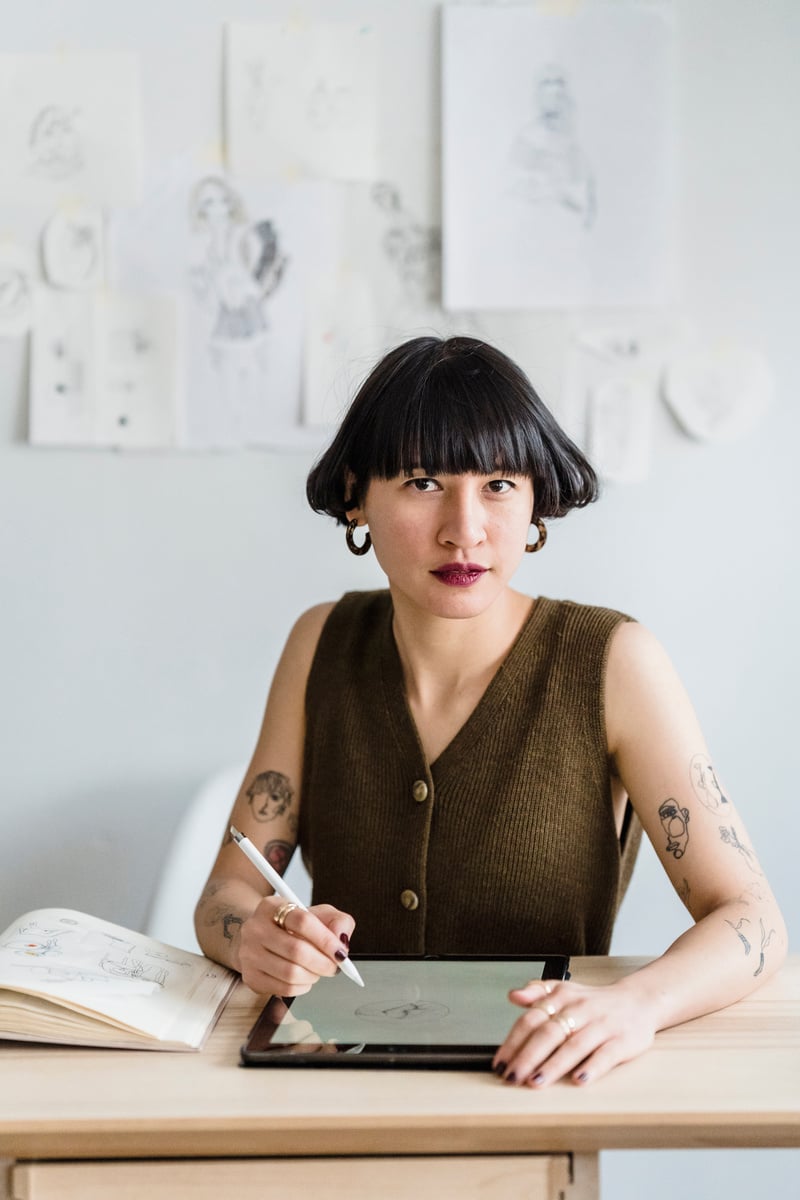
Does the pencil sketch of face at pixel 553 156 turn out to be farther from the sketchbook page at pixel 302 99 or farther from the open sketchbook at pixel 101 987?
the open sketchbook at pixel 101 987

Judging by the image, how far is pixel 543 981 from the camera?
3.26 feet

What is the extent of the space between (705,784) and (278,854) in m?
0.47

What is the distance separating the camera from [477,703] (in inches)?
54.5

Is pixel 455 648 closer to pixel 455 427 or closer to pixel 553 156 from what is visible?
pixel 455 427

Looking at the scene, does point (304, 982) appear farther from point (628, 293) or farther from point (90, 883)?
point (628, 293)

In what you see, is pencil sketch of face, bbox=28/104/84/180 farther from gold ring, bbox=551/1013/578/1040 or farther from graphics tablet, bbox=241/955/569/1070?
gold ring, bbox=551/1013/578/1040

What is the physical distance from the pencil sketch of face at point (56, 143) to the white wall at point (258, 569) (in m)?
0.11

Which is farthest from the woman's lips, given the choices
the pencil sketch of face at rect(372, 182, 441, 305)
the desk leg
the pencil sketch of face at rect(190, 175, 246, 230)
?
the pencil sketch of face at rect(190, 175, 246, 230)

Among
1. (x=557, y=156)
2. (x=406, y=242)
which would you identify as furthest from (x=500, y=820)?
(x=557, y=156)

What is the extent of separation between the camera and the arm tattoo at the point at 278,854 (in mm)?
1388

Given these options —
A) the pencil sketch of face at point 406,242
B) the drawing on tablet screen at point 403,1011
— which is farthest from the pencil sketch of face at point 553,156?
the drawing on tablet screen at point 403,1011

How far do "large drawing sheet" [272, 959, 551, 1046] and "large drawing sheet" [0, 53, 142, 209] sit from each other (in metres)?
1.42

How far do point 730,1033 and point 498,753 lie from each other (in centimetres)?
42

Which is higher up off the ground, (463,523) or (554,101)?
(554,101)
